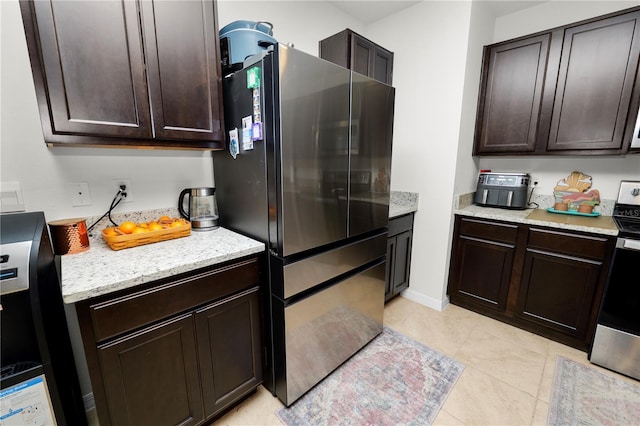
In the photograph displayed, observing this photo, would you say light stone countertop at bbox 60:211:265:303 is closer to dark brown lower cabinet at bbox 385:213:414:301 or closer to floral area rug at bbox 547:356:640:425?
dark brown lower cabinet at bbox 385:213:414:301

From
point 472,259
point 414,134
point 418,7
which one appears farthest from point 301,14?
point 472,259

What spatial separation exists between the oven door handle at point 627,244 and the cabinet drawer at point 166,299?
216 centimetres

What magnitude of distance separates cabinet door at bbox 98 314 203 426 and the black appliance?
0.51 feet

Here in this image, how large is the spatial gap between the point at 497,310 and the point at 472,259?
45cm

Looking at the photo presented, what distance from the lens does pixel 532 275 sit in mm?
1978

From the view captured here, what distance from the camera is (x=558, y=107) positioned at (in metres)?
1.99

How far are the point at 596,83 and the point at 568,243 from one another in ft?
3.77

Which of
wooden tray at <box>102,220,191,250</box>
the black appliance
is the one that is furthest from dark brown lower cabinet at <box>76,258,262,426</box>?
wooden tray at <box>102,220,191,250</box>

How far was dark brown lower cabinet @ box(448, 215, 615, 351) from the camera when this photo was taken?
1.76 m

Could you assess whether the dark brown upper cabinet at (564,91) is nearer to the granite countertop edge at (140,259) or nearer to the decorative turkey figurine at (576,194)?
the decorative turkey figurine at (576,194)

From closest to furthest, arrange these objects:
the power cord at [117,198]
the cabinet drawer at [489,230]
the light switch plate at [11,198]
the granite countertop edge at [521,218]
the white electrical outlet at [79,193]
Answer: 1. the light switch plate at [11,198]
2. the white electrical outlet at [79,193]
3. the power cord at [117,198]
4. the granite countertop edge at [521,218]
5. the cabinet drawer at [489,230]

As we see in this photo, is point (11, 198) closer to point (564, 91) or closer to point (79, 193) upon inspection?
point (79, 193)

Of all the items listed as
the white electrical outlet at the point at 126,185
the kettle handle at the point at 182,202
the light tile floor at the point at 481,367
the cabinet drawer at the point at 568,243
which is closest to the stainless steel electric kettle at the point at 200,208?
the kettle handle at the point at 182,202

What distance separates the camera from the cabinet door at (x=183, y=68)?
3.76 feet
